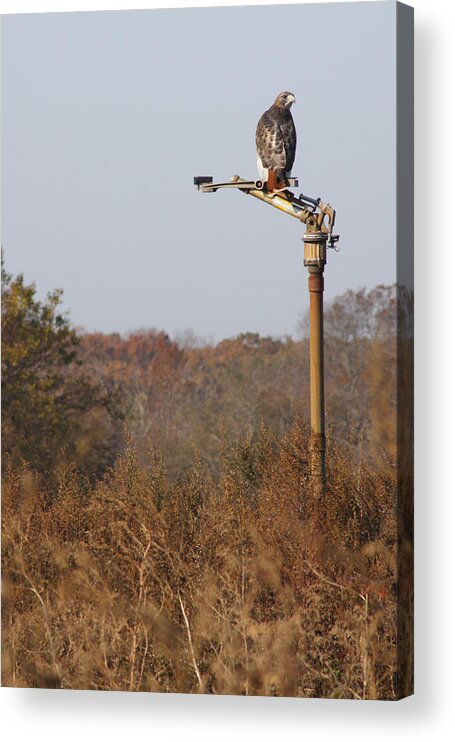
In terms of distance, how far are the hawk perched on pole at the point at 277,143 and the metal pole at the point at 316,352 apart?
13.6 inches

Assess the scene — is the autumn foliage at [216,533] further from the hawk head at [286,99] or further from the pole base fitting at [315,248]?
the hawk head at [286,99]

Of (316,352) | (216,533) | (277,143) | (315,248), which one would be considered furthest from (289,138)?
(216,533)

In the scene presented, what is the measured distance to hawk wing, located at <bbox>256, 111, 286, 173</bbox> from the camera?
8.77m

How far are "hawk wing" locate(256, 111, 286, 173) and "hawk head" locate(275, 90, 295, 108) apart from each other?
84mm

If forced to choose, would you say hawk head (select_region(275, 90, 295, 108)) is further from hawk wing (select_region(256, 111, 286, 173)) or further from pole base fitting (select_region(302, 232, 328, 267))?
pole base fitting (select_region(302, 232, 328, 267))

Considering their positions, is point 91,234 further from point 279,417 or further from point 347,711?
point 347,711

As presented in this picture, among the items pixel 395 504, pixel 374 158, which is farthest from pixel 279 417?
pixel 374 158

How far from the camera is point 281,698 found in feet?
28.7

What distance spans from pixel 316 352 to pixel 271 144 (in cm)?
109

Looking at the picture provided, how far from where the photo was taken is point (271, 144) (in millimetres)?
8781

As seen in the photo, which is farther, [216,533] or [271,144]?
[216,533]

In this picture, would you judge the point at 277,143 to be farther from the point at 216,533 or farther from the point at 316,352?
the point at 216,533

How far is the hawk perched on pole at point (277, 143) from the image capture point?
875 cm

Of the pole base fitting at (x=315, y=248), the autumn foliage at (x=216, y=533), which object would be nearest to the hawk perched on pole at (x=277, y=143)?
the pole base fitting at (x=315, y=248)
